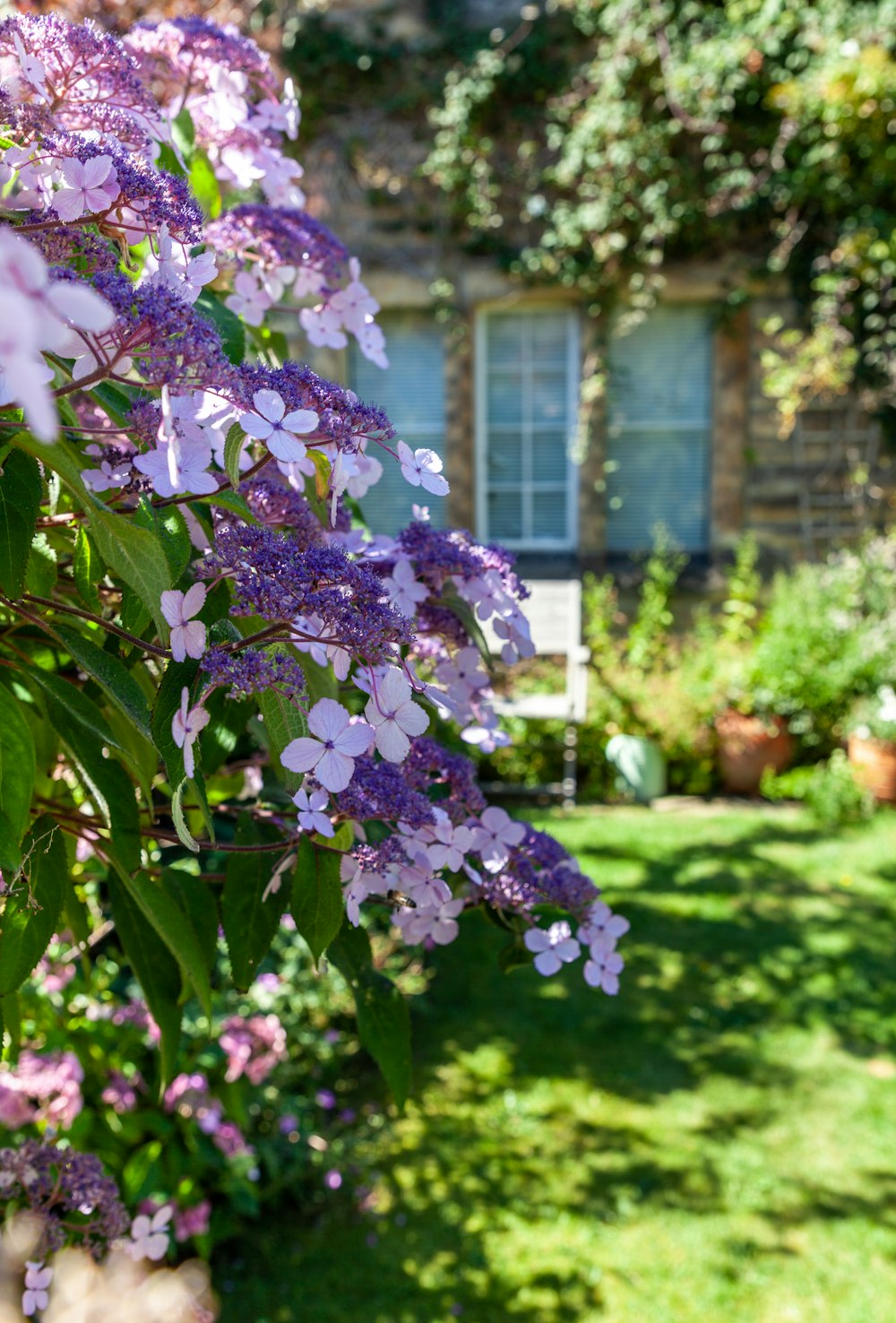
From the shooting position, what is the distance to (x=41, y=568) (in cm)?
72

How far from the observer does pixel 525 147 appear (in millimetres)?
5941

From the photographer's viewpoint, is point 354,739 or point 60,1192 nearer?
point 354,739

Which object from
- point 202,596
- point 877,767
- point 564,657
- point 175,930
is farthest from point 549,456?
point 202,596

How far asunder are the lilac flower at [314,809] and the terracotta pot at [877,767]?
4.92 m

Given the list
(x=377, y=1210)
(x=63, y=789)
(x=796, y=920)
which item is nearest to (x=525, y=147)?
(x=796, y=920)

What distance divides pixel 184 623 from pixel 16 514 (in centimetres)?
12

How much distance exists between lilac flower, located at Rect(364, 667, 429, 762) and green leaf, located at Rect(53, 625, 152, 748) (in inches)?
4.9

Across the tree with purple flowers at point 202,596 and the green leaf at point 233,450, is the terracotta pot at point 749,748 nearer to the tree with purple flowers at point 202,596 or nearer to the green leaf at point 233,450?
the tree with purple flowers at point 202,596

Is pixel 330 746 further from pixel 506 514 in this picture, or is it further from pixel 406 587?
pixel 506 514

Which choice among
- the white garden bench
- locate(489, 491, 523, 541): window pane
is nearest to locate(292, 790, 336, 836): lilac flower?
the white garden bench

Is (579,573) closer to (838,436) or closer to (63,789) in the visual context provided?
(838,436)

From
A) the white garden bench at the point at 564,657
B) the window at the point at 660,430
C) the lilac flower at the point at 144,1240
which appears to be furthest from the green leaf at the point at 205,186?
the window at the point at 660,430

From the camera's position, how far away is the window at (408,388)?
6344mm

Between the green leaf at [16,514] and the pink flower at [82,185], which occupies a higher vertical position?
the pink flower at [82,185]
